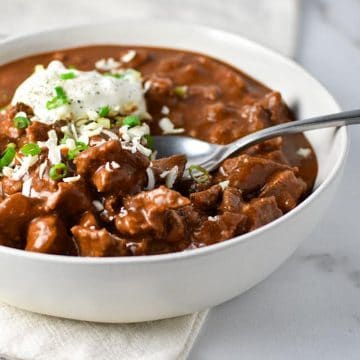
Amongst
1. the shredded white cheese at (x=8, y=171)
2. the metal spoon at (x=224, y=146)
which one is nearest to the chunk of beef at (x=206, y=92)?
the metal spoon at (x=224, y=146)

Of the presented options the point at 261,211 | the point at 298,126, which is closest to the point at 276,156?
the point at 298,126

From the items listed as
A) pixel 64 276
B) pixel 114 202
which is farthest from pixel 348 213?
pixel 64 276

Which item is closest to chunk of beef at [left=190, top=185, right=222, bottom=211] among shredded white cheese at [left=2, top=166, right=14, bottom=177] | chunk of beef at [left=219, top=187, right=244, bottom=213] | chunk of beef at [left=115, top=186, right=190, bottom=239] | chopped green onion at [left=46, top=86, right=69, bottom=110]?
chunk of beef at [left=219, top=187, right=244, bottom=213]

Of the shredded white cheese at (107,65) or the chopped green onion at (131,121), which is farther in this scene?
the shredded white cheese at (107,65)

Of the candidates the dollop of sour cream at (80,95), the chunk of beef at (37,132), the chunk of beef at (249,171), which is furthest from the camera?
the dollop of sour cream at (80,95)

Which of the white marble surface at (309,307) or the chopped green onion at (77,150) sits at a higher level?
the chopped green onion at (77,150)

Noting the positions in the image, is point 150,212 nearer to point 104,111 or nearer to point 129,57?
point 104,111

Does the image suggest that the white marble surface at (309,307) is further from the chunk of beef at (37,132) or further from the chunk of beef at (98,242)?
the chunk of beef at (37,132)
